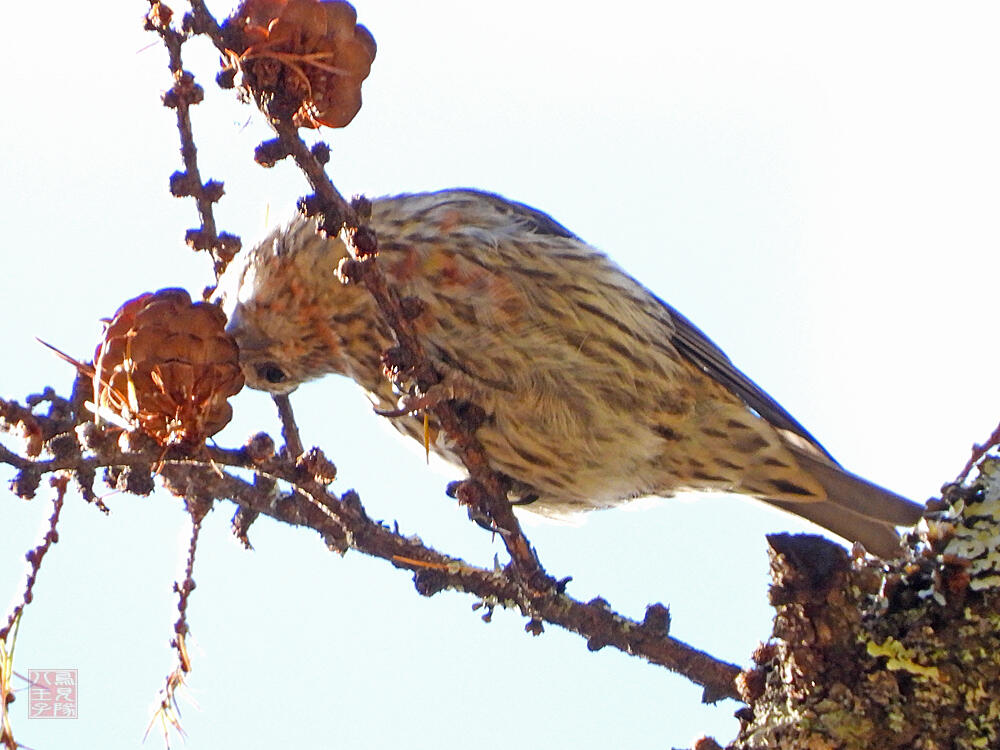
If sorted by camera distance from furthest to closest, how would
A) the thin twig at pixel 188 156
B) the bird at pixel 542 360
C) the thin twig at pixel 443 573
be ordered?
the bird at pixel 542 360
the thin twig at pixel 443 573
the thin twig at pixel 188 156

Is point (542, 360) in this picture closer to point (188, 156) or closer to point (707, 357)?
point (707, 357)

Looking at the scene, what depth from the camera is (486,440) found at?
3.28 m

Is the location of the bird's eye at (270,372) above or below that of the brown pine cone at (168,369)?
above

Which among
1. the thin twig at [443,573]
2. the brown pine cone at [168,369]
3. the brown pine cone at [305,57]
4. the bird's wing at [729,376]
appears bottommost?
the thin twig at [443,573]

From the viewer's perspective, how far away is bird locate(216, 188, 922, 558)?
10.4ft

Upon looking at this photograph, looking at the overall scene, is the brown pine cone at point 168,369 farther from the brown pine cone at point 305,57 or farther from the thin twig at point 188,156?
the brown pine cone at point 305,57

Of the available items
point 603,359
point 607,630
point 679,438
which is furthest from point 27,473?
point 679,438

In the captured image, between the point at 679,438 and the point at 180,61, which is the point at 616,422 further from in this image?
the point at 180,61

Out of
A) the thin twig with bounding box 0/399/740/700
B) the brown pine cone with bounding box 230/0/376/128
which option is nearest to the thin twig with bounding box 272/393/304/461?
the thin twig with bounding box 0/399/740/700

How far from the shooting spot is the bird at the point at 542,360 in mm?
3168

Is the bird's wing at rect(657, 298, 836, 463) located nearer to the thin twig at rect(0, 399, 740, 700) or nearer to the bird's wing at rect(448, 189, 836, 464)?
the bird's wing at rect(448, 189, 836, 464)

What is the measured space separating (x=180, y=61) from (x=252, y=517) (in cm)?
95

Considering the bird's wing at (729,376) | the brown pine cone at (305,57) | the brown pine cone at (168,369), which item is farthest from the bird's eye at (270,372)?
the brown pine cone at (305,57)

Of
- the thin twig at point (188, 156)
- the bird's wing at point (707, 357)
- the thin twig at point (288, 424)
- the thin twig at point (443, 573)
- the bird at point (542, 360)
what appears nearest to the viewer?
the thin twig at point (188, 156)
